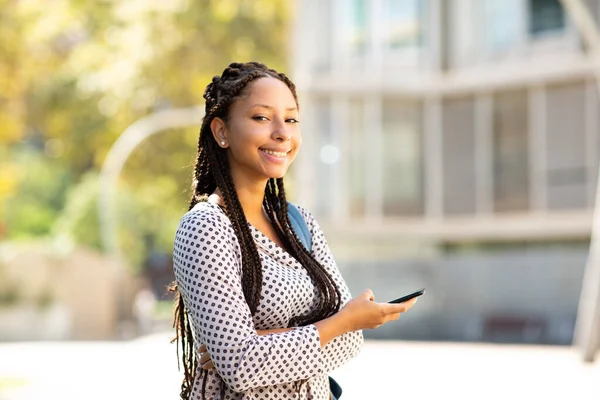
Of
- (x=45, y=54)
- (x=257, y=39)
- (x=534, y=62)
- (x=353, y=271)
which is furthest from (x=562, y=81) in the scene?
(x=45, y=54)

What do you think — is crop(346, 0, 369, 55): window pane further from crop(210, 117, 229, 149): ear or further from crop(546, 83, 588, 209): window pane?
crop(210, 117, 229, 149): ear

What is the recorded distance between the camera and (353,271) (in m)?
32.6

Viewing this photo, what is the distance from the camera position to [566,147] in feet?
101

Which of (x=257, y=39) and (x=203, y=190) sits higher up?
(x=257, y=39)

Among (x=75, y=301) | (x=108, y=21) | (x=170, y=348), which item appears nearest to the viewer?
(x=170, y=348)

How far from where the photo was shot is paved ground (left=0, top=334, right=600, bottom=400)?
46.3 ft

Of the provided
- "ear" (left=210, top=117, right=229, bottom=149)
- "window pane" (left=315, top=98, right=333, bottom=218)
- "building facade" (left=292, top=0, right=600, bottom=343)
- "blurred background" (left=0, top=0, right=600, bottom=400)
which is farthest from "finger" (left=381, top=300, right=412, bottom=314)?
"window pane" (left=315, top=98, right=333, bottom=218)

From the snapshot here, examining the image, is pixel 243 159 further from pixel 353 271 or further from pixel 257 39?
pixel 257 39

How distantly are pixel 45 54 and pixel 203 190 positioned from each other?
151 ft

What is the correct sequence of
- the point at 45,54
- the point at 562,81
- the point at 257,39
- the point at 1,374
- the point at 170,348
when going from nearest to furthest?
the point at 1,374
the point at 170,348
the point at 562,81
the point at 257,39
the point at 45,54

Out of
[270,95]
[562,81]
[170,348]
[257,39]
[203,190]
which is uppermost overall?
[257,39]

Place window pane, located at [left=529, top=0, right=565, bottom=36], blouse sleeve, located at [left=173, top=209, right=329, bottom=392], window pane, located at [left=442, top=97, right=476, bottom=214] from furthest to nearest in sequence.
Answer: window pane, located at [left=442, top=97, right=476, bottom=214], window pane, located at [left=529, top=0, right=565, bottom=36], blouse sleeve, located at [left=173, top=209, right=329, bottom=392]

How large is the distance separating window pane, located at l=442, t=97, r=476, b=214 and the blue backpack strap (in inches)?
1151

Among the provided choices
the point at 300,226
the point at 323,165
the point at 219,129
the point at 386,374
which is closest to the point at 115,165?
the point at 323,165
